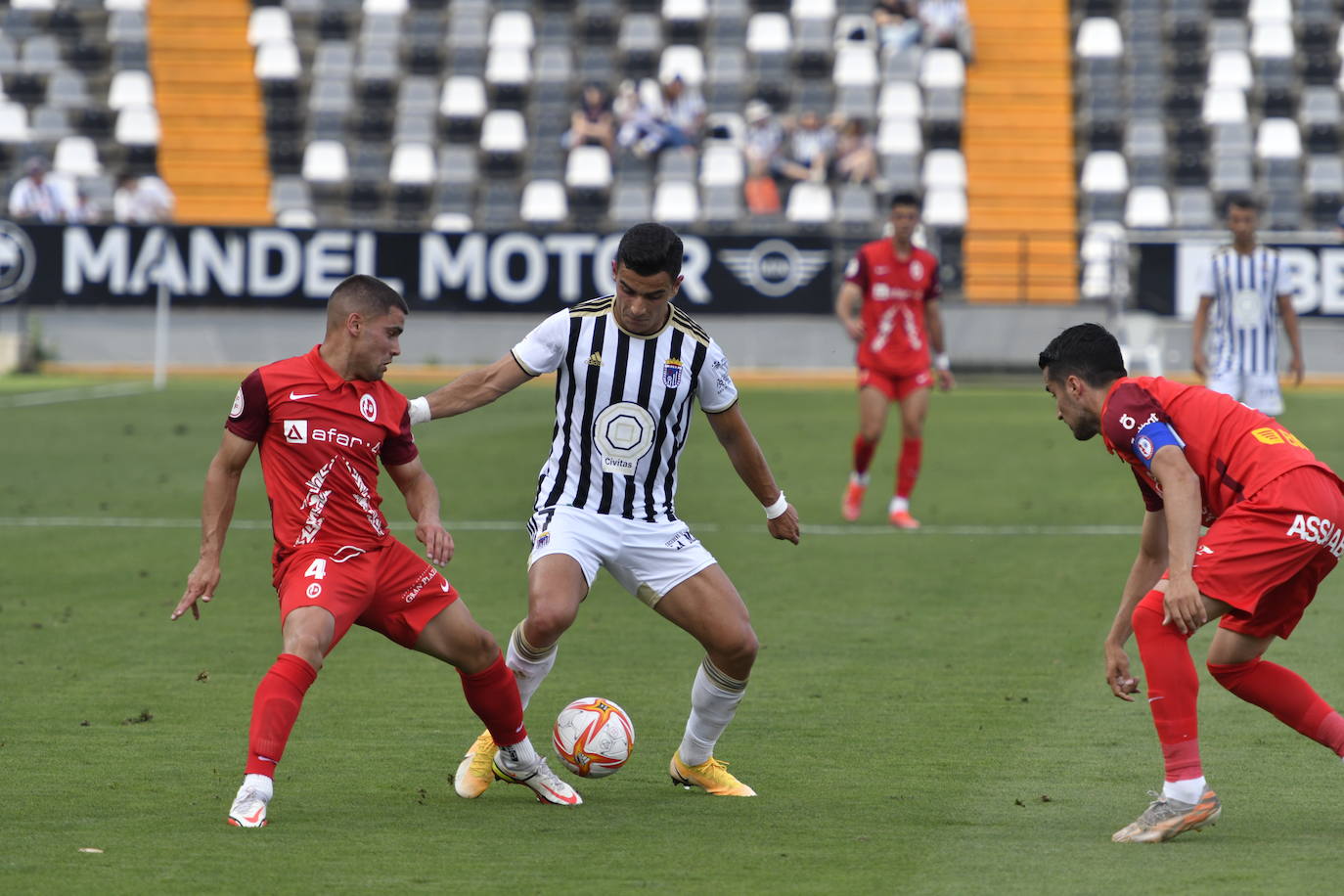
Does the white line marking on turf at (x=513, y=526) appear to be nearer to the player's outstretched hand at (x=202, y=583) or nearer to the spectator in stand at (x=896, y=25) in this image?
the player's outstretched hand at (x=202, y=583)

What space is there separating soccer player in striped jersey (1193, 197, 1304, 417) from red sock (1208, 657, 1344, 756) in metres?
7.06

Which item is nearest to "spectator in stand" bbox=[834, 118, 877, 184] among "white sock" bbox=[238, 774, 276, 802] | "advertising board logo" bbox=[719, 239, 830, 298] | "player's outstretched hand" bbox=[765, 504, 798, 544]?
"advertising board logo" bbox=[719, 239, 830, 298]

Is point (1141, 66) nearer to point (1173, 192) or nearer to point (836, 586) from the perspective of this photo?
point (1173, 192)

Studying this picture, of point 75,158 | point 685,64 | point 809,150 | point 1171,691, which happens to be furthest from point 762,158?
point 1171,691

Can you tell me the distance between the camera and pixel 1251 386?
12.7m

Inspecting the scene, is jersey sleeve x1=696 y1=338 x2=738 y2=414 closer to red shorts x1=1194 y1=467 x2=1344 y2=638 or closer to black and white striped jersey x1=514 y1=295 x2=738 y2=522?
black and white striped jersey x1=514 y1=295 x2=738 y2=522

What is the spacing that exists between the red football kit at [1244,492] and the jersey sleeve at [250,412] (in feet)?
8.25

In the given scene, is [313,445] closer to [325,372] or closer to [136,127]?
[325,372]

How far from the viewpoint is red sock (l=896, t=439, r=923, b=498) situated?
13039 millimetres

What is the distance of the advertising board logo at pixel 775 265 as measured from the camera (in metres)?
24.0

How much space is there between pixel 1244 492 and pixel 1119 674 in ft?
2.12

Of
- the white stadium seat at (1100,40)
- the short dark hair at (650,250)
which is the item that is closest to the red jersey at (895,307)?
the short dark hair at (650,250)

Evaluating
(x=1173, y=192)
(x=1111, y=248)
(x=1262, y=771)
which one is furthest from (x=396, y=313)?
(x=1173, y=192)

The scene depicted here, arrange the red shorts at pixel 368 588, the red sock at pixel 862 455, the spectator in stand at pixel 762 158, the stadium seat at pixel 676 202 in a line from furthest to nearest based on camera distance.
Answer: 1. the stadium seat at pixel 676 202
2. the spectator in stand at pixel 762 158
3. the red sock at pixel 862 455
4. the red shorts at pixel 368 588
